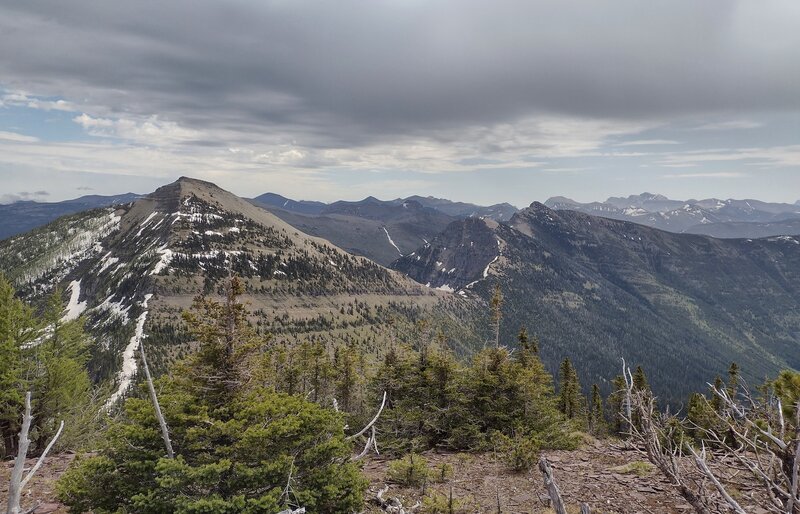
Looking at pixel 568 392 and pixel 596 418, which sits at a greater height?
pixel 568 392

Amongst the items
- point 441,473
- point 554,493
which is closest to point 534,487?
point 441,473

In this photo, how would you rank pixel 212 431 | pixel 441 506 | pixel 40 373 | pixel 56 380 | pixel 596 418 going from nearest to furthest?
1. pixel 212 431
2. pixel 441 506
3. pixel 40 373
4. pixel 56 380
5. pixel 596 418

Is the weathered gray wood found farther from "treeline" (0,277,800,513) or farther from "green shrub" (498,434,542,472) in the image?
"green shrub" (498,434,542,472)

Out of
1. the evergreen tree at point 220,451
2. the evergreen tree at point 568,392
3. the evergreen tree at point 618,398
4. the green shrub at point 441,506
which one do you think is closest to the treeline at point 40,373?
the evergreen tree at point 220,451

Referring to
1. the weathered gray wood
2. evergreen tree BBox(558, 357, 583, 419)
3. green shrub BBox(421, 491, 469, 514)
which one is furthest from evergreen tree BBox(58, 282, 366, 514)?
evergreen tree BBox(558, 357, 583, 419)

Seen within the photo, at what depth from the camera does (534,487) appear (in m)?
19.2

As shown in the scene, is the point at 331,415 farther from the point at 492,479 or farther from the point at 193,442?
the point at 492,479

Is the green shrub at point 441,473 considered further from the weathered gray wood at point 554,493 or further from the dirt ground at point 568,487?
the weathered gray wood at point 554,493

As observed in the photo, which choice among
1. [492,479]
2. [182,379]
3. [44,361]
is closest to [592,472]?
[492,479]

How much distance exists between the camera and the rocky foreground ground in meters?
18.0

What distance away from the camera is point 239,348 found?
16359 mm

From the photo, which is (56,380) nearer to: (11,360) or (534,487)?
(11,360)

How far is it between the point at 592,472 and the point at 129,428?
70.3ft

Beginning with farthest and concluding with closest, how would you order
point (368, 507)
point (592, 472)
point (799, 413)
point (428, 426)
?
point (428, 426), point (592, 472), point (368, 507), point (799, 413)
